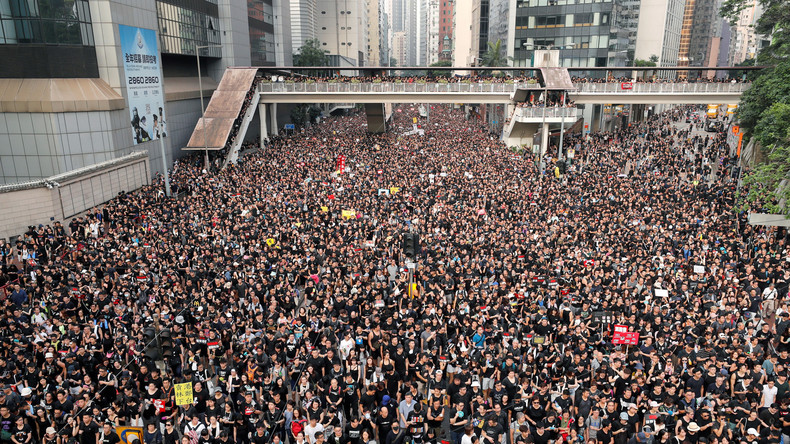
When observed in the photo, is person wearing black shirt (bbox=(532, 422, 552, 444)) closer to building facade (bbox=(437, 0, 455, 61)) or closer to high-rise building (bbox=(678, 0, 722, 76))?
high-rise building (bbox=(678, 0, 722, 76))

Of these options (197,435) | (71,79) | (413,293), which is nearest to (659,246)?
(413,293)

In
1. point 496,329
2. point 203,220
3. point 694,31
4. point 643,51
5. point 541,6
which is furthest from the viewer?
point 694,31

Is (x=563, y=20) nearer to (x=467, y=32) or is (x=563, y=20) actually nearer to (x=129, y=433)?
(x=467, y=32)

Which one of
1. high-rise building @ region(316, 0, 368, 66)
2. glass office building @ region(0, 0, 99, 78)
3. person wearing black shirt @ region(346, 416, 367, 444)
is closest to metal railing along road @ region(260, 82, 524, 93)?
glass office building @ region(0, 0, 99, 78)

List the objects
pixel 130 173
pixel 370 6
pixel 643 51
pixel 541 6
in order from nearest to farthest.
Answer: pixel 130 173, pixel 541 6, pixel 643 51, pixel 370 6

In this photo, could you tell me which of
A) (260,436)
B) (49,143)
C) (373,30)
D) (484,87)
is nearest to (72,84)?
(49,143)

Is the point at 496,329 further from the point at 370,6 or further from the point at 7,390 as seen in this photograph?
the point at 370,6
